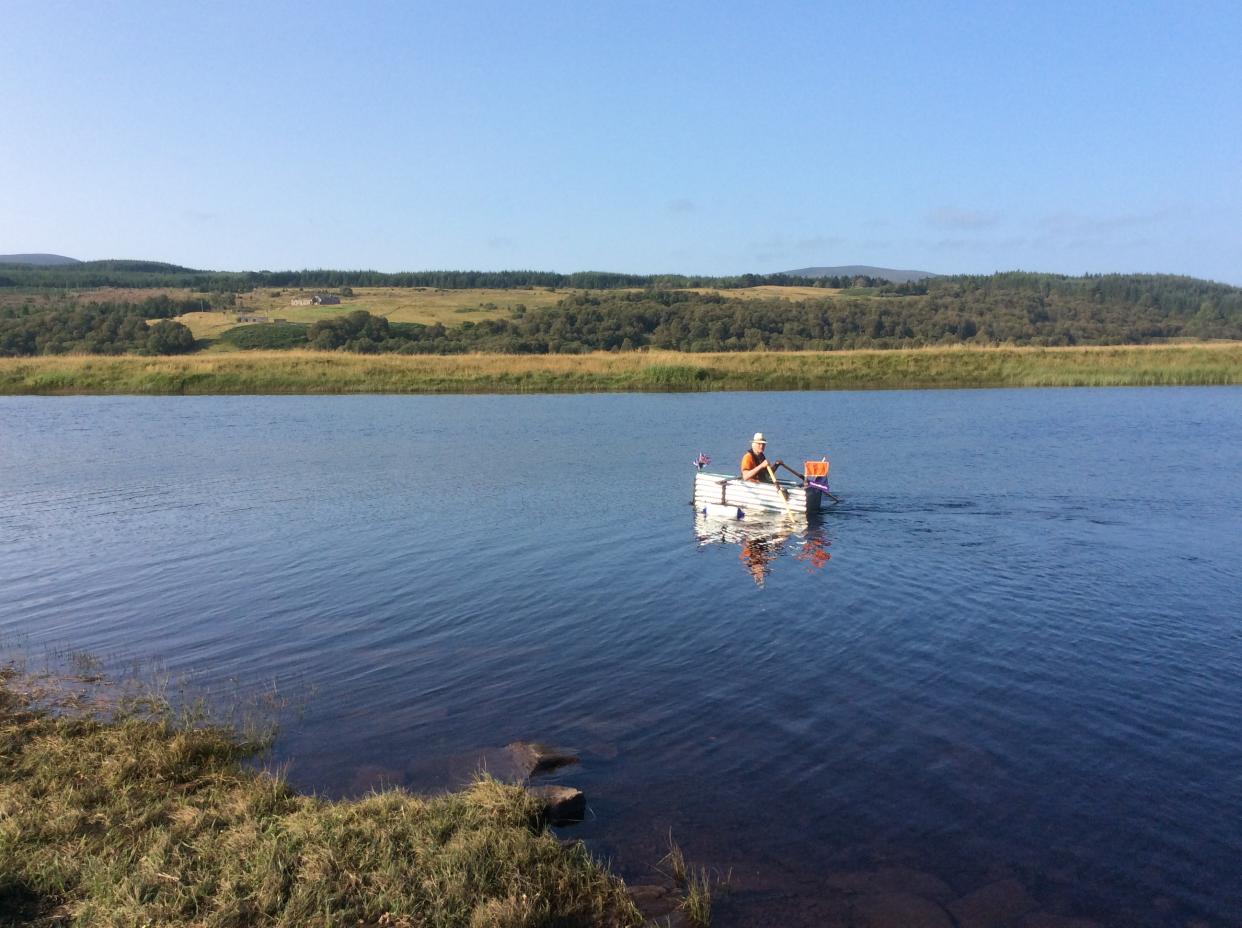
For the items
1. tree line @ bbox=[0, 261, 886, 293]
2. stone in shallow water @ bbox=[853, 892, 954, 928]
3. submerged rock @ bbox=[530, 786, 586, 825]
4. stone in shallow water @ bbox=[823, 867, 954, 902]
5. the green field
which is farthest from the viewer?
tree line @ bbox=[0, 261, 886, 293]

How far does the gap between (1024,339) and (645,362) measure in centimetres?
5526

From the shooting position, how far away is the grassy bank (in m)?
59.3

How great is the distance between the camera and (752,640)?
1312 centimetres

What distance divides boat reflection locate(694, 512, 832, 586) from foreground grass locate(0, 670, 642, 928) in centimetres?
968

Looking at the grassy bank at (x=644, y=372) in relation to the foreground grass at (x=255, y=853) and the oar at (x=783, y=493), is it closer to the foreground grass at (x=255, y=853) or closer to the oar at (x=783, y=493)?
the oar at (x=783, y=493)

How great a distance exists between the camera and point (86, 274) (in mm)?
180875

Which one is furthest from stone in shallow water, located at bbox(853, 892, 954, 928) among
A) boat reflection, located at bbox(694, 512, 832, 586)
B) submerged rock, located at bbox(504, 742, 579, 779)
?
boat reflection, located at bbox(694, 512, 832, 586)

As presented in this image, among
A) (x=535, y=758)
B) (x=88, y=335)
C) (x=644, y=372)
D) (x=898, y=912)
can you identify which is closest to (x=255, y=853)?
(x=535, y=758)

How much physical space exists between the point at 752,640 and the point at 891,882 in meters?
5.99

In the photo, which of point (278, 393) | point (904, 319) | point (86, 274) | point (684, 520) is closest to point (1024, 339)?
point (904, 319)

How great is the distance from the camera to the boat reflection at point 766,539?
1779 centimetres

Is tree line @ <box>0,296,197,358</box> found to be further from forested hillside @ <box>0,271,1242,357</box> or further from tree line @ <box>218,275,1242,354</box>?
tree line @ <box>218,275,1242,354</box>

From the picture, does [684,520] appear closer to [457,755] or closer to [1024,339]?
[457,755]

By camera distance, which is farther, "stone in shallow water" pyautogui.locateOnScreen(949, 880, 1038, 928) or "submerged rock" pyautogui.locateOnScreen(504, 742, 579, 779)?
"submerged rock" pyautogui.locateOnScreen(504, 742, 579, 779)
